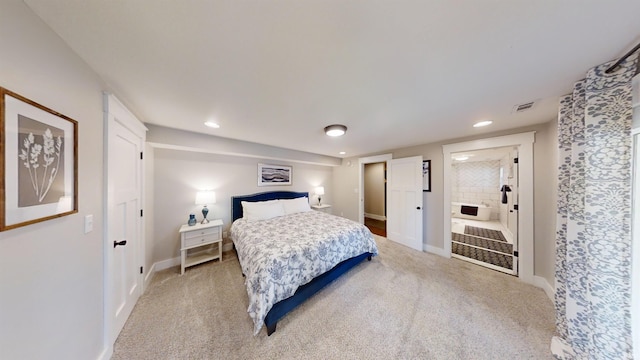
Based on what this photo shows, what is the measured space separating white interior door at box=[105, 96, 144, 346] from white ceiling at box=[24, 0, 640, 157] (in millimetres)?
336

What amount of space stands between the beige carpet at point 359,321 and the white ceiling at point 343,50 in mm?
2200

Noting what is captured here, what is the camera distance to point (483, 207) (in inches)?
219

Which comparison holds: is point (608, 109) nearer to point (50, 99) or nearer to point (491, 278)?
point (491, 278)

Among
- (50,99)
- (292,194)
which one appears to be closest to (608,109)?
(50,99)

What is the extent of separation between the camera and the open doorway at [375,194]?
5789 mm

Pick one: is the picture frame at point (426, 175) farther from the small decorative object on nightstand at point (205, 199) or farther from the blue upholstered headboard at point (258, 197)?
the small decorative object on nightstand at point (205, 199)

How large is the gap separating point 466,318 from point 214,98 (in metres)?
3.38

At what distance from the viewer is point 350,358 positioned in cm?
143

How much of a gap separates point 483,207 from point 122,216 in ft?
26.6

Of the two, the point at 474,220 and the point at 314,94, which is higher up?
the point at 314,94

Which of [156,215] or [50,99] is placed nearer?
[50,99]

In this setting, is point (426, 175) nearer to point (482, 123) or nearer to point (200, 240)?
point (482, 123)

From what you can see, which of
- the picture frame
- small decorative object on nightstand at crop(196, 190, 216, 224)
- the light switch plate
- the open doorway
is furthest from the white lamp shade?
the open doorway

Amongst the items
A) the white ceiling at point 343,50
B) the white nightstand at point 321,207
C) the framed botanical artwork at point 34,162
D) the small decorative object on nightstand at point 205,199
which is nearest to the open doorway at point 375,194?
the white nightstand at point 321,207
